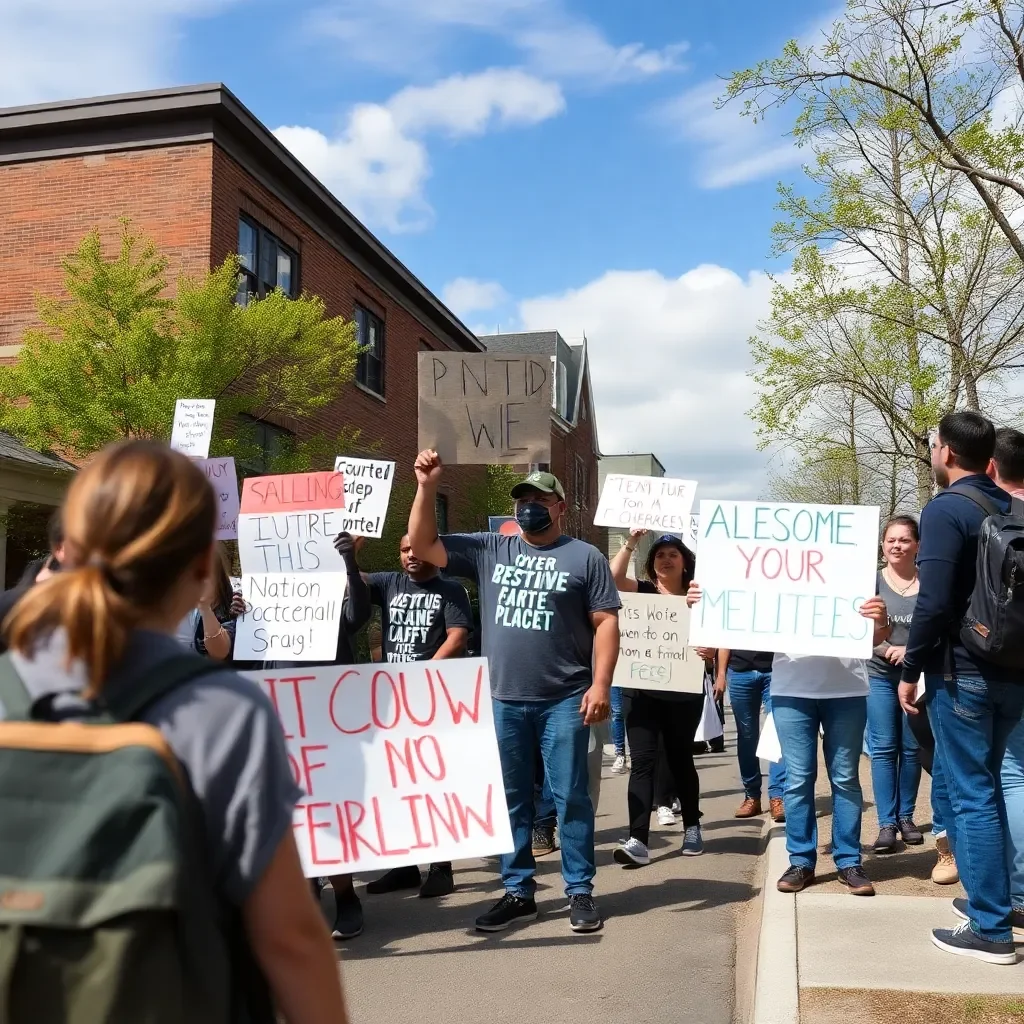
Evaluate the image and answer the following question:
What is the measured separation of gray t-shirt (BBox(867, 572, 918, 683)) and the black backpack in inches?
83.0

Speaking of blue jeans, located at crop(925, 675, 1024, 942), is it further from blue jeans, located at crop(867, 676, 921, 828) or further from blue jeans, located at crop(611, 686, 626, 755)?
blue jeans, located at crop(611, 686, 626, 755)

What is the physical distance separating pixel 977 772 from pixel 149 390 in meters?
9.65

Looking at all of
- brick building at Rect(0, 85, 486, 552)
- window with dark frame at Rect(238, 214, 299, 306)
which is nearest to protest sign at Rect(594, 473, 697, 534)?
brick building at Rect(0, 85, 486, 552)

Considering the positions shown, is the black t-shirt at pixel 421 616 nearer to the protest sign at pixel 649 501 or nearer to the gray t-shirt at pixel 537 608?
the gray t-shirt at pixel 537 608

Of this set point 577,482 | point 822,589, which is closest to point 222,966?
point 822,589

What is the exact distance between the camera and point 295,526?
269 inches

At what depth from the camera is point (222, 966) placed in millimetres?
1554

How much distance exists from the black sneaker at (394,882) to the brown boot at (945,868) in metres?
2.78

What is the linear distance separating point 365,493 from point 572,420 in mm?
39398

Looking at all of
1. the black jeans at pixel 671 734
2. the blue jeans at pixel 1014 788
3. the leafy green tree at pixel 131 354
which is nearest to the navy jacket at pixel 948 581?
the blue jeans at pixel 1014 788

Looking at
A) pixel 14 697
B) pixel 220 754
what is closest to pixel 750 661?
pixel 220 754

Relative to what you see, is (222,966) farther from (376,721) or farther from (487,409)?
(487,409)

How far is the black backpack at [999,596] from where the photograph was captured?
159 inches

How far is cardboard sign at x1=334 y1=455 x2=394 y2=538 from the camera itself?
25.3ft
